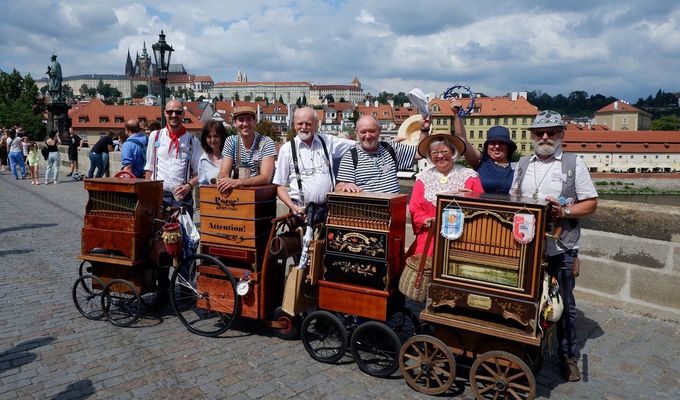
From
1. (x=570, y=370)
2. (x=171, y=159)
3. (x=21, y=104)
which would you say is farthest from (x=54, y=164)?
(x=21, y=104)

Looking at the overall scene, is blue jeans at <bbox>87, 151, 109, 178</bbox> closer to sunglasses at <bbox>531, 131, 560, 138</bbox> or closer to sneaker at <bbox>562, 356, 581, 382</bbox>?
sunglasses at <bbox>531, 131, 560, 138</bbox>

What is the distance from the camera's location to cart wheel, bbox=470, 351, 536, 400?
3547 mm

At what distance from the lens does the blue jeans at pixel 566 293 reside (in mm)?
4121

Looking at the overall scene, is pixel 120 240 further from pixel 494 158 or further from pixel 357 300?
pixel 494 158

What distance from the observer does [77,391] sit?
3834 millimetres

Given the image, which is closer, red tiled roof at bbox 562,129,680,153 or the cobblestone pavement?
the cobblestone pavement

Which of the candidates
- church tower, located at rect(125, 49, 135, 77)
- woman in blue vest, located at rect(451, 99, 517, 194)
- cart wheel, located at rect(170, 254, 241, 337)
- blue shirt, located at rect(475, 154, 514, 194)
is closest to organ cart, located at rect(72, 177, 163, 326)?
cart wheel, located at rect(170, 254, 241, 337)

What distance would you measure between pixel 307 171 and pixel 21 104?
2342 inches

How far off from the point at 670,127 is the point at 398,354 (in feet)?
418

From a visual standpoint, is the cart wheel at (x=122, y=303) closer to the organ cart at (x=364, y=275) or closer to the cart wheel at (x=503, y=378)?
the organ cart at (x=364, y=275)

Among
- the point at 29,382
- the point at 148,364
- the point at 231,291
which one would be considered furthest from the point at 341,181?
the point at 29,382

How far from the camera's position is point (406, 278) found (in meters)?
4.05

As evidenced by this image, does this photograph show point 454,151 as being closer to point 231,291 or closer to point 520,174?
point 520,174

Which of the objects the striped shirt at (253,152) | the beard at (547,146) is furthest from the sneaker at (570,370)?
the striped shirt at (253,152)
